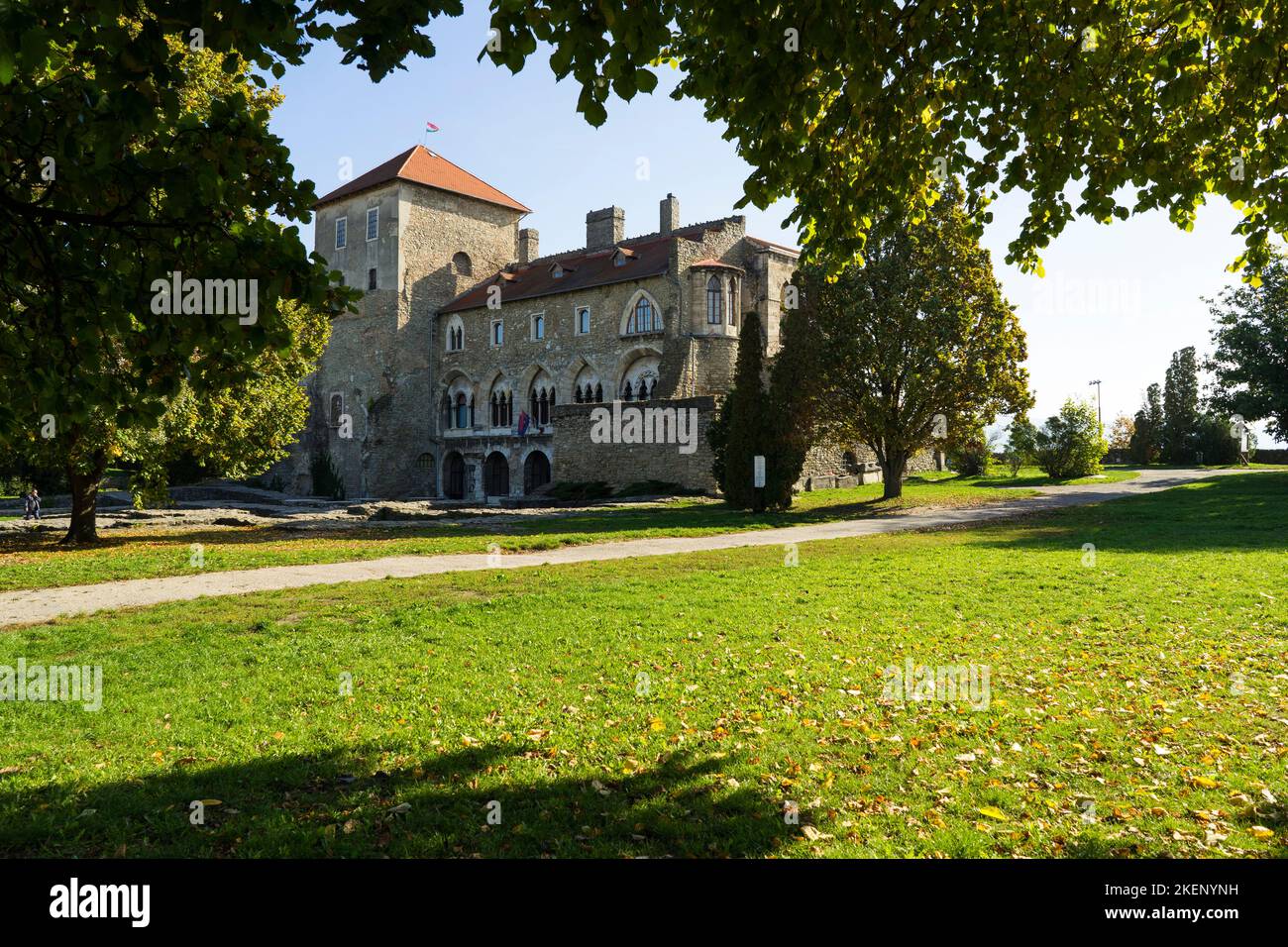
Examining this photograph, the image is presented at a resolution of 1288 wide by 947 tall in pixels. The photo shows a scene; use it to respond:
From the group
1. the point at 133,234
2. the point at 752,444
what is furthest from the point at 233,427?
the point at 133,234

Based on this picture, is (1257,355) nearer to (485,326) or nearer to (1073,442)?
(1073,442)

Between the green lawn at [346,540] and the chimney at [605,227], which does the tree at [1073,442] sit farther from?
the chimney at [605,227]

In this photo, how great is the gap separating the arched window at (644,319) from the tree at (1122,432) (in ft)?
161

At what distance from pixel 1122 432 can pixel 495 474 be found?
6106cm

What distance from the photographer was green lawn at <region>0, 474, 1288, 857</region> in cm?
424

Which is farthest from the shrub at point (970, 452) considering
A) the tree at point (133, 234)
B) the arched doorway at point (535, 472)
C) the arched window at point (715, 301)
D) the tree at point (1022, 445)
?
the tree at point (133, 234)

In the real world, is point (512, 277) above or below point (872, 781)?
above

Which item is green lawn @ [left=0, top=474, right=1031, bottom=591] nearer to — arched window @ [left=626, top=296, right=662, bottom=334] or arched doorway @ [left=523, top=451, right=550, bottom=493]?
arched window @ [left=626, top=296, right=662, bottom=334]

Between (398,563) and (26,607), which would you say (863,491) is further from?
(26,607)

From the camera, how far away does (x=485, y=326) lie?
2005 inches

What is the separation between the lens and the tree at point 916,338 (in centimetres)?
2839

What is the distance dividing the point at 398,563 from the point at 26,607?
222 inches
